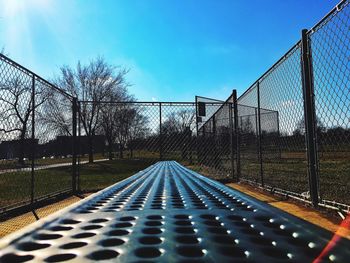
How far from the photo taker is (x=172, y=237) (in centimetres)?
92

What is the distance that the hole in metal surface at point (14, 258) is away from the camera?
0.76m

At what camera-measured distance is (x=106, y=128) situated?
74.7 feet

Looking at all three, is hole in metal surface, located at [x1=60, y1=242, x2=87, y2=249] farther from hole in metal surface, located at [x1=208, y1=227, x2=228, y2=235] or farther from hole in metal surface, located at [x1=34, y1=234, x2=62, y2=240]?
hole in metal surface, located at [x1=208, y1=227, x2=228, y2=235]

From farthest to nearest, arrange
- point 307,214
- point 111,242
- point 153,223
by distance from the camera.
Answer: point 307,214, point 153,223, point 111,242

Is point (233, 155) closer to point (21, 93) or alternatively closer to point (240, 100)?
point (240, 100)

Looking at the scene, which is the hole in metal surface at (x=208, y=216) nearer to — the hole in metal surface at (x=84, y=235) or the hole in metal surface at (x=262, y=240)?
the hole in metal surface at (x=262, y=240)

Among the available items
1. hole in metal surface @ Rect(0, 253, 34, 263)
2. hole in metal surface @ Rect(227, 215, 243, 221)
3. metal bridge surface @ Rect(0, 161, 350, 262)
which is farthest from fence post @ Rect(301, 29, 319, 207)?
hole in metal surface @ Rect(0, 253, 34, 263)

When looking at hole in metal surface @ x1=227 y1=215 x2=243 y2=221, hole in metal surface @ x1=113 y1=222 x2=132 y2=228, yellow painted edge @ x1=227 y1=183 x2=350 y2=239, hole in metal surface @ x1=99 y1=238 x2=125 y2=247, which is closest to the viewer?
hole in metal surface @ x1=99 y1=238 x2=125 y2=247

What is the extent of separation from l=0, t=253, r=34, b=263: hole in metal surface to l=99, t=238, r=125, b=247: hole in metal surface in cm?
17

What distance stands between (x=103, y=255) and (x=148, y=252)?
0.10 meters

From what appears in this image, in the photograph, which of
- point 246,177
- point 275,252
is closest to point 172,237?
point 275,252

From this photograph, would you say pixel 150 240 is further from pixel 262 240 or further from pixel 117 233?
pixel 262 240

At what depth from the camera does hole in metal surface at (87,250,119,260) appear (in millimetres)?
771

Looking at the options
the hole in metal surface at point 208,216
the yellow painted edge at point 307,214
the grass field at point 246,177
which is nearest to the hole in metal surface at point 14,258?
the hole in metal surface at point 208,216
